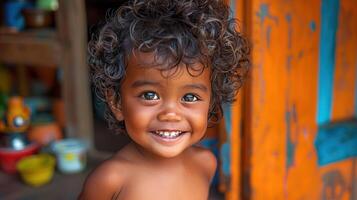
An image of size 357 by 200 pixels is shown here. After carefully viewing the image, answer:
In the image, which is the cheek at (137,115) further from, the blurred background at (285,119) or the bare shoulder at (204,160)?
the blurred background at (285,119)

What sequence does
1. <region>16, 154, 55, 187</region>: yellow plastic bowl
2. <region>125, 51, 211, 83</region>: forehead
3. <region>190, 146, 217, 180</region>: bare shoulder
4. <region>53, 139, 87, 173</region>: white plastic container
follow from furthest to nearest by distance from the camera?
<region>53, 139, 87, 173</region>: white plastic container, <region>16, 154, 55, 187</region>: yellow plastic bowl, <region>190, 146, 217, 180</region>: bare shoulder, <region>125, 51, 211, 83</region>: forehead

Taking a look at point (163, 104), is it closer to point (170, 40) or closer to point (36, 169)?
point (170, 40)

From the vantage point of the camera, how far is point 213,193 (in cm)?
232

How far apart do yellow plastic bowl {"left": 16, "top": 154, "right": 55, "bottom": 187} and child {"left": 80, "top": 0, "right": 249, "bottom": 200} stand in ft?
5.31

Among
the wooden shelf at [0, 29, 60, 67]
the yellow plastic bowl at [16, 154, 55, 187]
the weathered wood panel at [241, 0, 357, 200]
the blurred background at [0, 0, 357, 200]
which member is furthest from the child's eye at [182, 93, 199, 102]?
the wooden shelf at [0, 29, 60, 67]

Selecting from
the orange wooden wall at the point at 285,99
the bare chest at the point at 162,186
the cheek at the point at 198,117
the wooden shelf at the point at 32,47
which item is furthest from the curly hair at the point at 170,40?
the wooden shelf at the point at 32,47

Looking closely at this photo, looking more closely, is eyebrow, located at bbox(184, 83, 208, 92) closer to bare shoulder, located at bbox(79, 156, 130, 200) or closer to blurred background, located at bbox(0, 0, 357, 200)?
bare shoulder, located at bbox(79, 156, 130, 200)

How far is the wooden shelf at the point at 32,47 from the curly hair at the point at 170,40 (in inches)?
78.7

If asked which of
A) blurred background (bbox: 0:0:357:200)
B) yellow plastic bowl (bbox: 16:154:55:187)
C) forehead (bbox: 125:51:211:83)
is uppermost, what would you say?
forehead (bbox: 125:51:211:83)

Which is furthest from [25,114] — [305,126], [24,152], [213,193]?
[305,126]

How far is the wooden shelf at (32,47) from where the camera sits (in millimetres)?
3160

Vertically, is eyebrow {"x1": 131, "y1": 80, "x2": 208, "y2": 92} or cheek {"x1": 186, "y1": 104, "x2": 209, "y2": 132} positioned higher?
eyebrow {"x1": 131, "y1": 80, "x2": 208, "y2": 92}

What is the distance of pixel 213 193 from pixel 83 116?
129cm

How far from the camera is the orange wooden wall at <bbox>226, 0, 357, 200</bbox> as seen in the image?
76.2 inches
